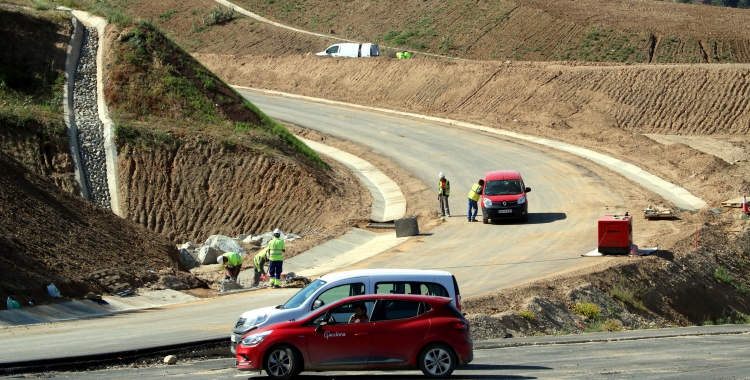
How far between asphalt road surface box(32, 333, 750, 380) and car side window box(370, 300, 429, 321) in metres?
0.97

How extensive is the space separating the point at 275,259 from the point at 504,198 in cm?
1206

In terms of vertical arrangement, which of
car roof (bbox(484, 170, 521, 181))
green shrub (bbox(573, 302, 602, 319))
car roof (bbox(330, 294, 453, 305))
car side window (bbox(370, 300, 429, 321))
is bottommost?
green shrub (bbox(573, 302, 602, 319))

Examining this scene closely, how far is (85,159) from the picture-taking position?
36.4 metres

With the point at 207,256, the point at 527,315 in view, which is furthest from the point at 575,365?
the point at 207,256

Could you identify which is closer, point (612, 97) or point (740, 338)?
point (740, 338)

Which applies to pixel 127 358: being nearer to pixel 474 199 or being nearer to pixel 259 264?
pixel 259 264

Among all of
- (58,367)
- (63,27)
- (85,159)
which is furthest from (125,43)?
(58,367)

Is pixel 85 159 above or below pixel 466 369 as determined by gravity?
above

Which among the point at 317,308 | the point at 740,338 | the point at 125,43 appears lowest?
the point at 740,338

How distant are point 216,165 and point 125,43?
920 centimetres

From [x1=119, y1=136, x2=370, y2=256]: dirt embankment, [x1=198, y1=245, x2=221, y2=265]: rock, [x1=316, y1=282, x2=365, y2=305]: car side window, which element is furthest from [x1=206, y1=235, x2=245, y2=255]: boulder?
[x1=316, y1=282, x2=365, y2=305]: car side window

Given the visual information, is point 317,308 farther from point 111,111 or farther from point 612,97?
point 612,97

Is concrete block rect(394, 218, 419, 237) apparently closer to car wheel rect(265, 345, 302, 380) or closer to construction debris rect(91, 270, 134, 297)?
construction debris rect(91, 270, 134, 297)

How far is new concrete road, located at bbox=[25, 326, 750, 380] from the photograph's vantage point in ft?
46.5
